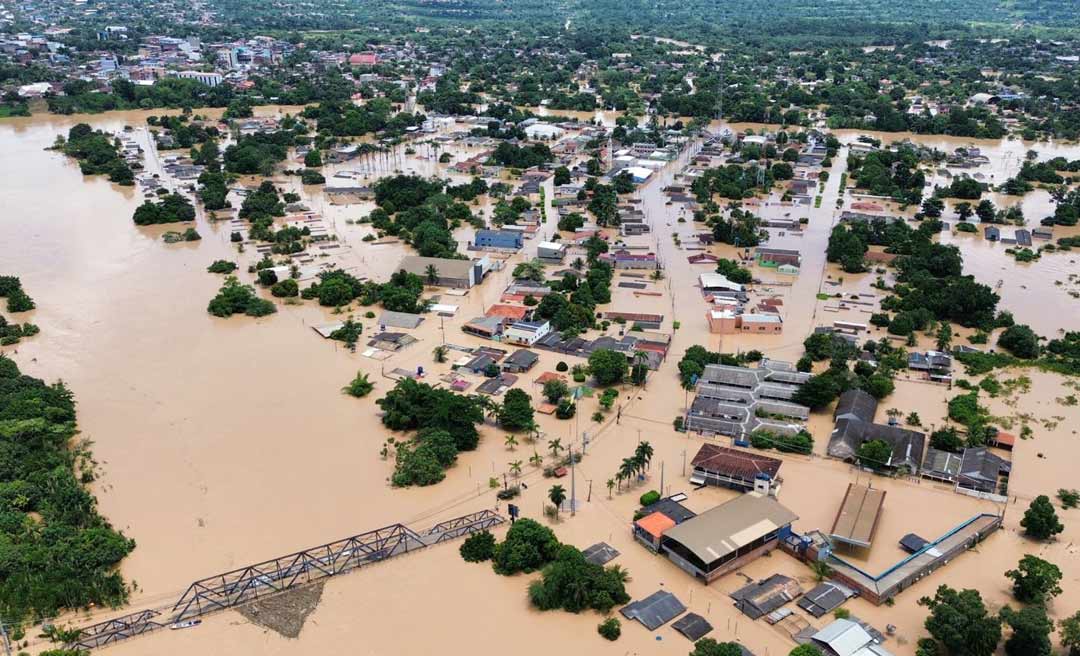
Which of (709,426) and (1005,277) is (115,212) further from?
(1005,277)

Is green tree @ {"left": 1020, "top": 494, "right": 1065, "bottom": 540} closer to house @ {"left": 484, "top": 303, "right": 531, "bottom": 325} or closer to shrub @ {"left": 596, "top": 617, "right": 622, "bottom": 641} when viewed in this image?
shrub @ {"left": 596, "top": 617, "right": 622, "bottom": 641}

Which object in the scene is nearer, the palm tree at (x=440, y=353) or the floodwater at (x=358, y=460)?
the floodwater at (x=358, y=460)

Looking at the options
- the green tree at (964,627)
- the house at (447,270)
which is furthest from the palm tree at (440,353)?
the green tree at (964,627)

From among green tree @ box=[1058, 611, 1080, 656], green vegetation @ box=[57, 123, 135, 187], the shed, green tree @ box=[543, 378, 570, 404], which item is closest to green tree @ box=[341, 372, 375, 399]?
green tree @ box=[543, 378, 570, 404]

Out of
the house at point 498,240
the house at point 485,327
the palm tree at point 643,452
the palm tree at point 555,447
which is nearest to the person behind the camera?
the palm tree at point 643,452

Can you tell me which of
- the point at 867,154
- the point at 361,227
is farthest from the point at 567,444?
the point at 867,154

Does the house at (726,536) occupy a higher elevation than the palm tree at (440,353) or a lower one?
higher

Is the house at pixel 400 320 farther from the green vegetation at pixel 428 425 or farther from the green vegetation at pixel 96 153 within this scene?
the green vegetation at pixel 96 153
